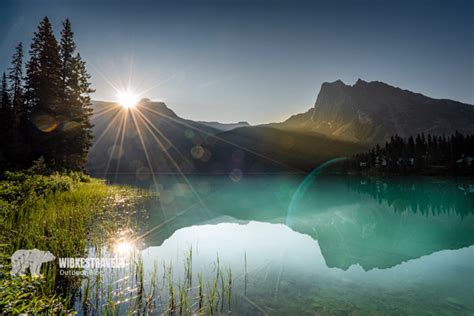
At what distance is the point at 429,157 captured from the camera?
124 meters

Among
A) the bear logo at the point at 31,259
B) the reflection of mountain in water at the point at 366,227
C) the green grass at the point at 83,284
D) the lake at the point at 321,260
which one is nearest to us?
the green grass at the point at 83,284

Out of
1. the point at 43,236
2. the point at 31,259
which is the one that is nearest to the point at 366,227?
the point at 43,236

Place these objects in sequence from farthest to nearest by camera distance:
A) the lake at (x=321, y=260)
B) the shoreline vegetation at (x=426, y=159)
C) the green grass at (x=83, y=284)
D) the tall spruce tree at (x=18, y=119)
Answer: the shoreline vegetation at (x=426, y=159), the tall spruce tree at (x=18, y=119), the lake at (x=321, y=260), the green grass at (x=83, y=284)

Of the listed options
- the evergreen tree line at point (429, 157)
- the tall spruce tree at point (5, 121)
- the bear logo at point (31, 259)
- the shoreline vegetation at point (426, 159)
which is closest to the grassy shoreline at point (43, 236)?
the bear logo at point (31, 259)

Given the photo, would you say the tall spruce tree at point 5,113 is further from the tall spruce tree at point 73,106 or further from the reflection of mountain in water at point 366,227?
the reflection of mountain in water at point 366,227

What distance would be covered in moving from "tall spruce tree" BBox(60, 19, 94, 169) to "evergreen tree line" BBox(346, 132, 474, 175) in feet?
445

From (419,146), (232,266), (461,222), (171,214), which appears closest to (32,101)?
(171,214)

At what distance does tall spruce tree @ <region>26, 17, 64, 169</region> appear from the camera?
3991 centimetres

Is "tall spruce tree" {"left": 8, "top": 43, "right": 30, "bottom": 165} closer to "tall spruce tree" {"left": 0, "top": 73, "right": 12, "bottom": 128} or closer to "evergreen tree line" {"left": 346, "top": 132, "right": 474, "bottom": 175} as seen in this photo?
"tall spruce tree" {"left": 0, "top": 73, "right": 12, "bottom": 128}

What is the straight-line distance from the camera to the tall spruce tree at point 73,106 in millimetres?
42875

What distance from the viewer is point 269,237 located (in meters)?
19.7

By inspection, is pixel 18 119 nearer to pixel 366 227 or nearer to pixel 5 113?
pixel 5 113

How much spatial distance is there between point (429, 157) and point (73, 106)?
145 metres

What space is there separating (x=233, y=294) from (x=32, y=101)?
48.1 meters
